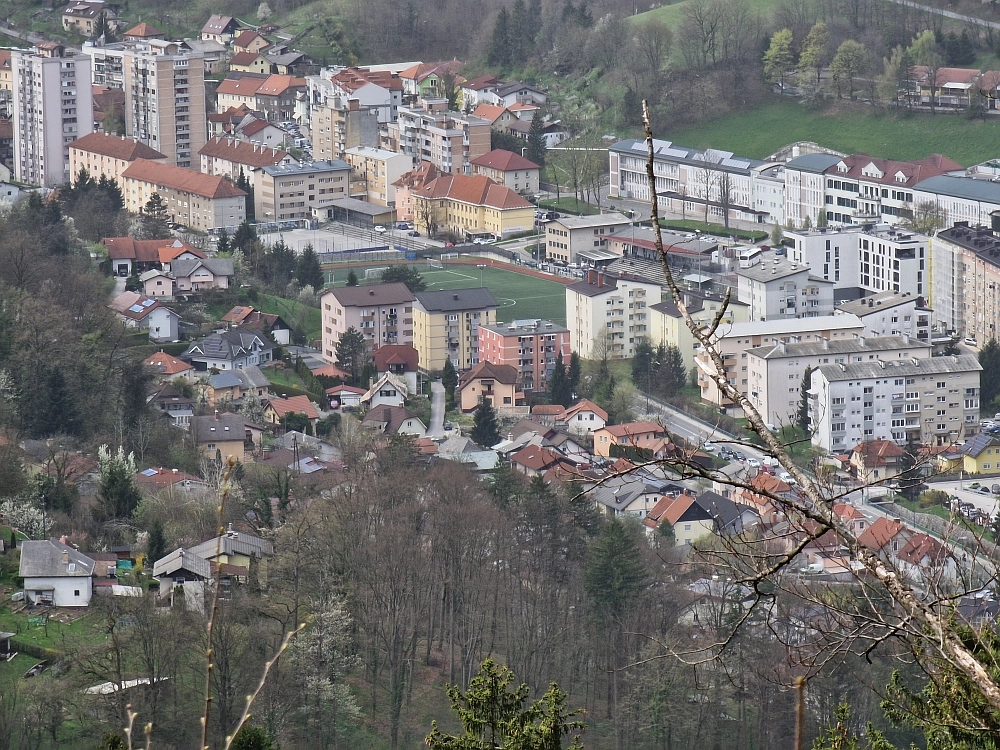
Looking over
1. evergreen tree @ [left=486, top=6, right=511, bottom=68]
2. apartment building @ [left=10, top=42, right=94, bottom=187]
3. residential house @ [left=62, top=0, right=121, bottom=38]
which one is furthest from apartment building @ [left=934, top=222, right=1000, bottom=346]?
→ residential house @ [left=62, top=0, right=121, bottom=38]

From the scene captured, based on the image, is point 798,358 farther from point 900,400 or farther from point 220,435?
point 220,435

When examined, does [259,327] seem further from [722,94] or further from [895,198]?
[722,94]

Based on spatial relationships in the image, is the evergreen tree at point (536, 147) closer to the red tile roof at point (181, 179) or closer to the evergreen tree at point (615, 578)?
the red tile roof at point (181, 179)

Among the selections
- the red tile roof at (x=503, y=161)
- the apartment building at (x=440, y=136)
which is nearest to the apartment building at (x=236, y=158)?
the apartment building at (x=440, y=136)

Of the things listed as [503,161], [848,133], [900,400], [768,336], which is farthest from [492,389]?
[848,133]

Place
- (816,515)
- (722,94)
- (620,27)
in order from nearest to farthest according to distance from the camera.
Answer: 1. (816,515)
2. (722,94)
3. (620,27)

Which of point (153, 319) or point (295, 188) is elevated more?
point (295, 188)

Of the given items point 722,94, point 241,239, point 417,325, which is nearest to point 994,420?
point 417,325
